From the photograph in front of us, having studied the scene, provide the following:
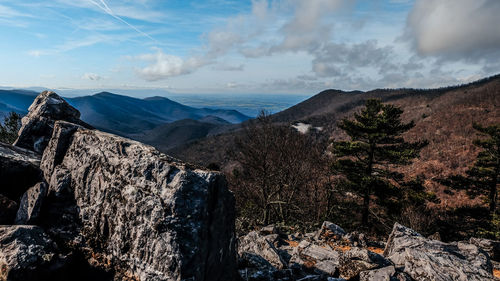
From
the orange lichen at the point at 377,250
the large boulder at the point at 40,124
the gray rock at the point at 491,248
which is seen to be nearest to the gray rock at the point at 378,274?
the orange lichen at the point at 377,250

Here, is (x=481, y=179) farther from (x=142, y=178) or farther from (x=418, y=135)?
(x=418, y=135)

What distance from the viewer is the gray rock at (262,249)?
6.94m

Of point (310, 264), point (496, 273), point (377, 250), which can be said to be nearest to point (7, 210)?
point (310, 264)

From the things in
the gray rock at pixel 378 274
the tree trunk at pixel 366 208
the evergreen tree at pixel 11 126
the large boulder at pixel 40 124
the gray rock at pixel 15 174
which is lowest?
the tree trunk at pixel 366 208

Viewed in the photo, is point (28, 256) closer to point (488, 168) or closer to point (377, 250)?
point (377, 250)

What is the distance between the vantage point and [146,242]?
3953mm

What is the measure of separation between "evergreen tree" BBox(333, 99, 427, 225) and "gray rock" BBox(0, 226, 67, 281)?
2125 centimetres

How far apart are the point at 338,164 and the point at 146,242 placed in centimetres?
2103

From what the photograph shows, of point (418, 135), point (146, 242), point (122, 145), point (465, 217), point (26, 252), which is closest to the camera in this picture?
point (26, 252)

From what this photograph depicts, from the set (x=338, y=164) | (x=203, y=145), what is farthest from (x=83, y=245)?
(x=203, y=145)

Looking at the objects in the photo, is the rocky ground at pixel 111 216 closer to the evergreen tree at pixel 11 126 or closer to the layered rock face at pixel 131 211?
the layered rock face at pixel 131 211

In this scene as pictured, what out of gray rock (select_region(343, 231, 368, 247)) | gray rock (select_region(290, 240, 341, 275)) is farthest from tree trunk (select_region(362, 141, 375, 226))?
gray rock (select_region(290, 240, 341, 275))

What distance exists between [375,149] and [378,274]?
17977 mm

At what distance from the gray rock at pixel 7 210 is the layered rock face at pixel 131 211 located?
16cm
